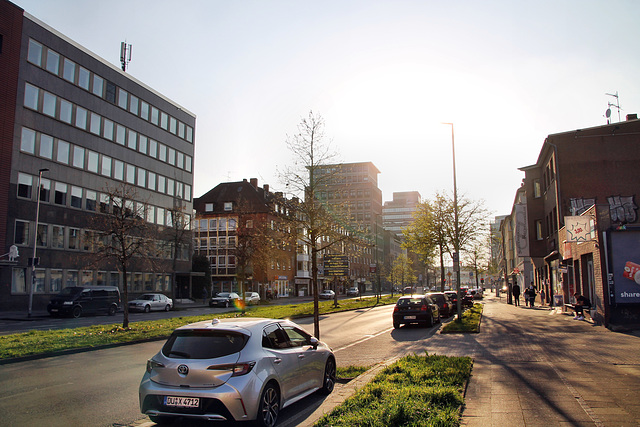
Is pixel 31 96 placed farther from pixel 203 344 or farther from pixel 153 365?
pixel 203 344

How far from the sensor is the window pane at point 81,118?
134 feet

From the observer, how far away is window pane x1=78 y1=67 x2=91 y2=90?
136 ft

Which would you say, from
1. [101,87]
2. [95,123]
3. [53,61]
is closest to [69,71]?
[53,61]

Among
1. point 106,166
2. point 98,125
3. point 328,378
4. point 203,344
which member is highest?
point 98,125

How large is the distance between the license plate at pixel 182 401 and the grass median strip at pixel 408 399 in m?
1.49

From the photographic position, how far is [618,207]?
100.0ft

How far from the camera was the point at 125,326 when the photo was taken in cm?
1998

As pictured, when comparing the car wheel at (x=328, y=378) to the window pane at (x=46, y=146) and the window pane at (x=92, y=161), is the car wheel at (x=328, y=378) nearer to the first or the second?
the window pane at (x=46, y=146)

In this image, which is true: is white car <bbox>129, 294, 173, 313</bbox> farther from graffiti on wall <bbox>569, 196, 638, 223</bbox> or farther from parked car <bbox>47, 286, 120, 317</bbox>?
graffiti on wall <bbox>569, 196, 638, 223</bbox>

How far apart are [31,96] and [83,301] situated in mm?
16430

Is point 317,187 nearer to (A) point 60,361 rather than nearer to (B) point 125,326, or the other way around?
(A) point 60,361

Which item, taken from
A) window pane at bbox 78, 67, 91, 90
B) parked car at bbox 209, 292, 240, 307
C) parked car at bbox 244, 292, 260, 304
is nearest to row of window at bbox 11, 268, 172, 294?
parked car at bbox 209, 292, 240, 307

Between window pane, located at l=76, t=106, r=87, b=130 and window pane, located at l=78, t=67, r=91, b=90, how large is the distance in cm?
199

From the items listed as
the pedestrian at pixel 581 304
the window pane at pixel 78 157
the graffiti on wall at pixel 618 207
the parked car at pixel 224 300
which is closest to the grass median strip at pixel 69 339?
the pedestrian at pixel 581 304
